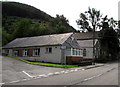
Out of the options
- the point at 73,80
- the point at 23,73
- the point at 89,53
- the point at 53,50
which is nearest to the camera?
the point at 73,80

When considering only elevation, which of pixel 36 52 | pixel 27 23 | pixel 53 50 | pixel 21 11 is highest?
pixel 21 11

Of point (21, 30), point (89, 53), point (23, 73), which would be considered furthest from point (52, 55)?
point (21, 30)

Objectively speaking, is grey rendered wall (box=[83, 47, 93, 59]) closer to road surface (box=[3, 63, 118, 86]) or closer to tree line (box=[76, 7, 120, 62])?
tree line (box=[76, 7, 120, 62])

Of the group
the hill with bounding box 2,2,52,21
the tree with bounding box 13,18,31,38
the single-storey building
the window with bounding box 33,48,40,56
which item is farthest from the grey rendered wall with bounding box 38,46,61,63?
the hill with bounding box 2,2,52,21

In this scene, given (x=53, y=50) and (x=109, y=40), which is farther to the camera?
(x=109, y=40)

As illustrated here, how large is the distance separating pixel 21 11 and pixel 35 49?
11773 centimetres

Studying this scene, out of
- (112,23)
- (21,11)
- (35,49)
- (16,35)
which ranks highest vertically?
(21,11)

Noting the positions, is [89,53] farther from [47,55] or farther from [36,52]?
[47,55]

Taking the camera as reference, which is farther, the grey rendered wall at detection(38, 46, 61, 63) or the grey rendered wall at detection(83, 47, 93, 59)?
the grey rendered wall at detection(83, 47, 93, 59)

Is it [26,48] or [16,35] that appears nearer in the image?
[26,48]

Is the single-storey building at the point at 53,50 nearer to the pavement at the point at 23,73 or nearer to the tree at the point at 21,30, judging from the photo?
the pavement at the point at 23,73

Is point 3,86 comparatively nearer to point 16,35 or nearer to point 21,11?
point 16,35

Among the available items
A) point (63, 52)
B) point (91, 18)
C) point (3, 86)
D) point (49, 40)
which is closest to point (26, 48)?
point (49, 40)

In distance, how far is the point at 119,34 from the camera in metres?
65.9
